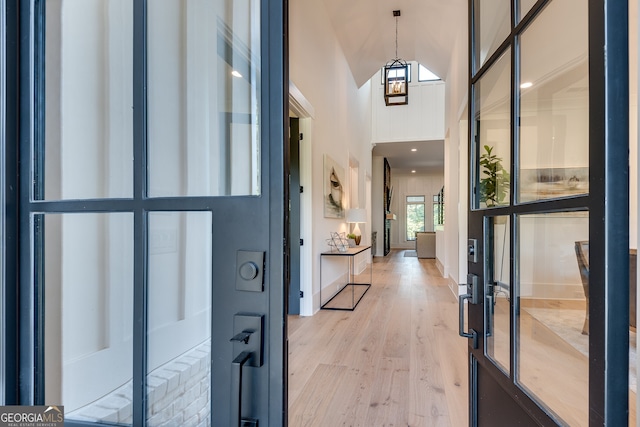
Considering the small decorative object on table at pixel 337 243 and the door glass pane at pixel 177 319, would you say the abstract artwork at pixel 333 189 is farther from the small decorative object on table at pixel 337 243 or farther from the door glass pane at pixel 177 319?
the door glass pane at pixel 177 319

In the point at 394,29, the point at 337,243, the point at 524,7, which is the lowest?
the point at 337,243

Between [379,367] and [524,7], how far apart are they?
231 cm

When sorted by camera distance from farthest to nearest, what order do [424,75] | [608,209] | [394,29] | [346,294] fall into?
[424,75] < [394,29] < [346,294] < [608,209]

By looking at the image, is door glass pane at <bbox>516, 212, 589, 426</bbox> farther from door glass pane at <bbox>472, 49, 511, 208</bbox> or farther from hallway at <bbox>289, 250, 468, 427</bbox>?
hallway at <bbox>289, 250, 468, 427</bbox>

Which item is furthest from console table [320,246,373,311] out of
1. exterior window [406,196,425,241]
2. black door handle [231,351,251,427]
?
exterior window [406,196,425,241]

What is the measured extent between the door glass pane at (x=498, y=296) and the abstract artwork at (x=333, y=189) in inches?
128

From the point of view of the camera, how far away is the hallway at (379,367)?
1844 mm

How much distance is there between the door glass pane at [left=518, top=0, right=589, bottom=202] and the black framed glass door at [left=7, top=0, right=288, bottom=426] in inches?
28.4

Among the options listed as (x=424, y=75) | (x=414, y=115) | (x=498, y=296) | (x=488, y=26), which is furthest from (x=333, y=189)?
(x=424, y=75)

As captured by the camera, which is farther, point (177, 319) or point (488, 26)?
point (488, 26)

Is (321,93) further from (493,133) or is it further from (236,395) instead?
(236,395)

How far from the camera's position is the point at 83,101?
3.00ft

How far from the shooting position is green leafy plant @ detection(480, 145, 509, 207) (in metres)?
1.15

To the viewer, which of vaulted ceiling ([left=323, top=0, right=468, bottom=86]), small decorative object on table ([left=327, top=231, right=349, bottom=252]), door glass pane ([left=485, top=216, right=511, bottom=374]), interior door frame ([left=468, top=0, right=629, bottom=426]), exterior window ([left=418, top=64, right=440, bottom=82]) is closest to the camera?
interior door frame ([left=468, top=0, right=629, bottom=426])
